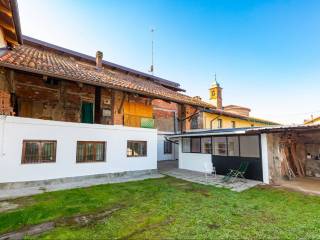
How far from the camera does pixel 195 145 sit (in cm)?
1290

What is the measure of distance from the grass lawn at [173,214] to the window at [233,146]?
10.1ft

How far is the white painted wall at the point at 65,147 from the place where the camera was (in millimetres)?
7516

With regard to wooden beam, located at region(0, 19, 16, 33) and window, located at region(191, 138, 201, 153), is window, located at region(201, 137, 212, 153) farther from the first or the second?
wooden beam, located at region(0, 19, 16, 33)

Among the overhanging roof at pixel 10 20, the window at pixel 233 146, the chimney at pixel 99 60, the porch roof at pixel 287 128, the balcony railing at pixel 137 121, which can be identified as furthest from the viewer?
the chimney at pixel 99 60

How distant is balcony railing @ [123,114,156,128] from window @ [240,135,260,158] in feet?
18.3

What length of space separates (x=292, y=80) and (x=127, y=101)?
1632cm

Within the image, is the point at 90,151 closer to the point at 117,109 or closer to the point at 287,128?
the point at 117,109

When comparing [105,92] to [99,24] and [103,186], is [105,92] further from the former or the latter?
[103,186]

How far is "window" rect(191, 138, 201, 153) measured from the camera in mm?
12611

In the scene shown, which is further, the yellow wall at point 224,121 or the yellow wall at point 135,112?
the yellow wall at point 224,121

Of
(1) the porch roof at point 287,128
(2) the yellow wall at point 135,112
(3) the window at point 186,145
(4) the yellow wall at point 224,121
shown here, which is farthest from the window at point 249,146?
Answer: (4) the yellow wall at point 224,121

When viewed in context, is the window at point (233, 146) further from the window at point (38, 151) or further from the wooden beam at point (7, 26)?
the wooden beam at point (7, 26)

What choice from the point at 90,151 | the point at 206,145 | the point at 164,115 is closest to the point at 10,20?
the point at 90,151

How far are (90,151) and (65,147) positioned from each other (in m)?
1.28
